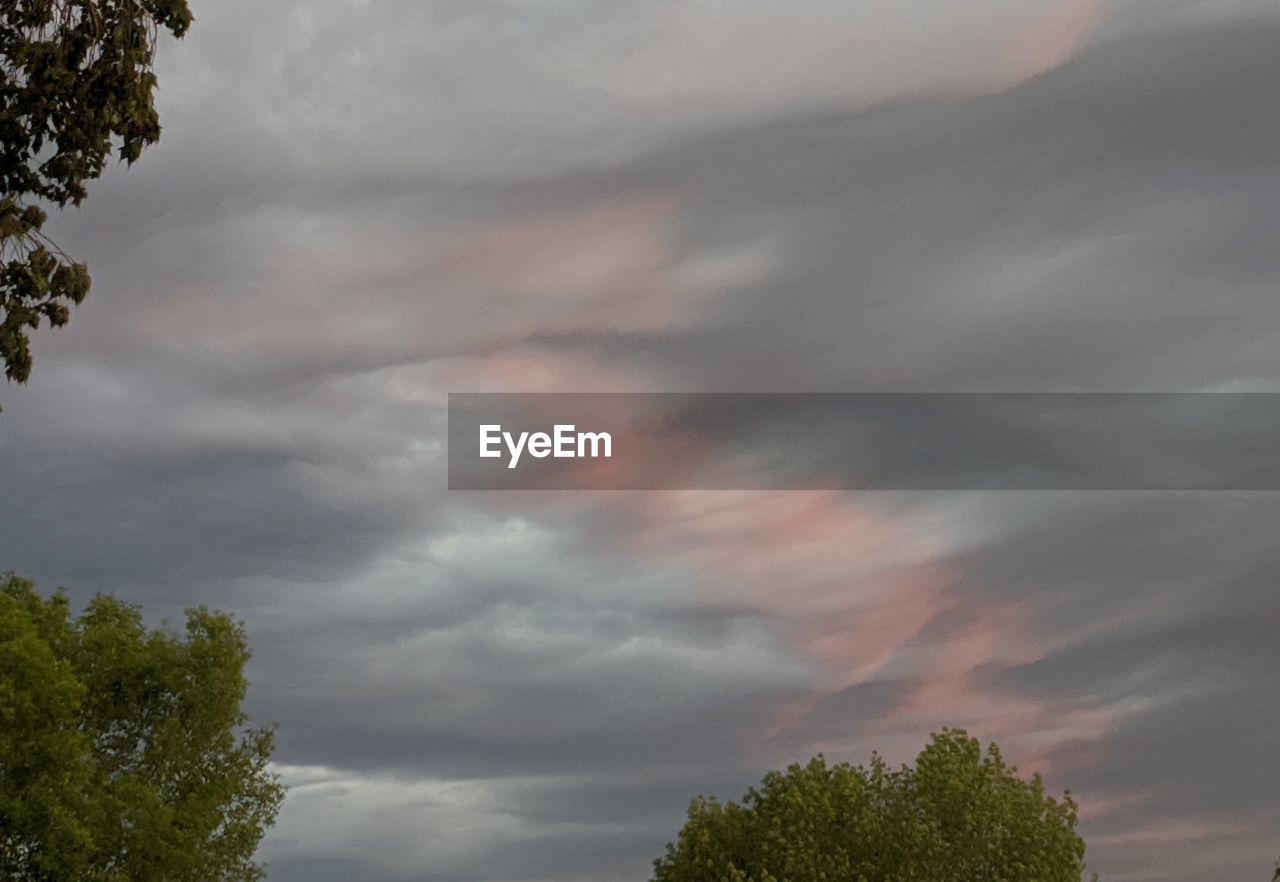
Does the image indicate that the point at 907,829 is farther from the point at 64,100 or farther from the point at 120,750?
the point at 64,100

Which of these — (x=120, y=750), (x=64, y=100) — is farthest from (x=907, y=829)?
(x=64, y=100)

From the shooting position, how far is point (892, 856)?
64438 mm

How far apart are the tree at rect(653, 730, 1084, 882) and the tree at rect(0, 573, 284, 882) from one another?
2061 centimetres

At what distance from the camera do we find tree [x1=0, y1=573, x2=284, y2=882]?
57438mm

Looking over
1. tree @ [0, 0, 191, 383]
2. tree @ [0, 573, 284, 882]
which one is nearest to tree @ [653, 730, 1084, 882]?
tree @ [0, 573, 284, 882]

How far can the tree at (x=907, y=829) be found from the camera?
63.4 metres

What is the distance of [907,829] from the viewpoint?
64.3m

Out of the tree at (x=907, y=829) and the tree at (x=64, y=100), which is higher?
the tree at (x=64, y=100)

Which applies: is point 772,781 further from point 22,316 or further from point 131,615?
point 22,316

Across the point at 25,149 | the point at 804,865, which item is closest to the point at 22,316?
the point at 25,149

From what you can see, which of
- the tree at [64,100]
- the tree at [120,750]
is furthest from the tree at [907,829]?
the tree at [64,100]

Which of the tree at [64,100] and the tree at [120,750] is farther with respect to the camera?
the tree at [120,750]

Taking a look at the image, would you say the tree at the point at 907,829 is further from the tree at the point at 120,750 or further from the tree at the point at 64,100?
the tree at the point at 64,100

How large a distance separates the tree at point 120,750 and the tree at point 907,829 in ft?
67.6
